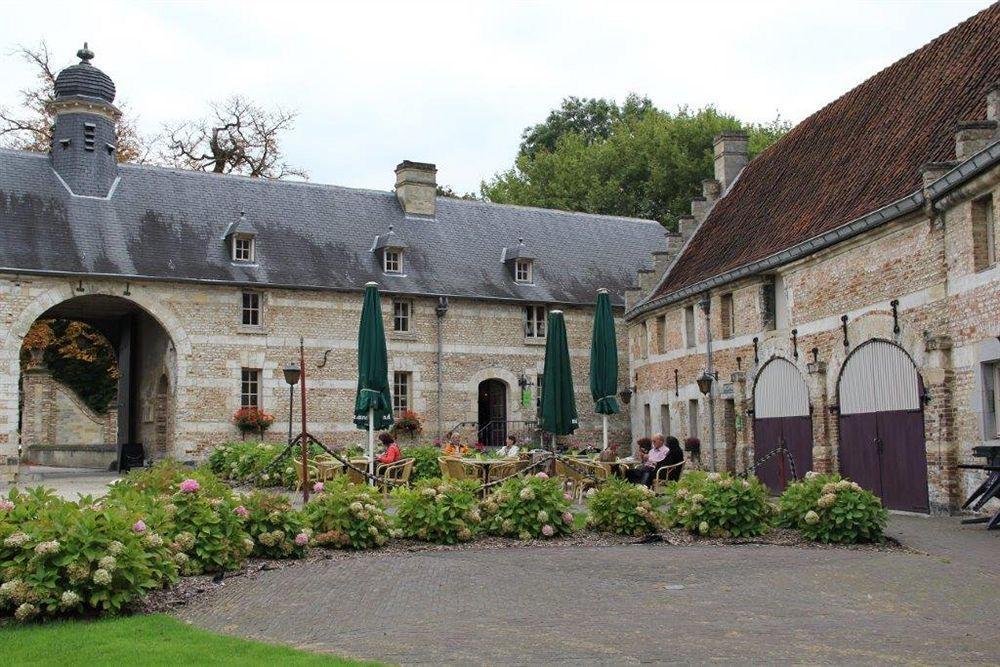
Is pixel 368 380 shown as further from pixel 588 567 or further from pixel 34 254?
pixel 34 254

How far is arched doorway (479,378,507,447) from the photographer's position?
3150 centimetres

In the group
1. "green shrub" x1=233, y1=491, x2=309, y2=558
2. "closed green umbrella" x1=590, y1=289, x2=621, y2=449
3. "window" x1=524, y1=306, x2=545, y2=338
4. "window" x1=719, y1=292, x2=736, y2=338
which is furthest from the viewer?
"window" x1=524, y1=306, x2=545, y2=338

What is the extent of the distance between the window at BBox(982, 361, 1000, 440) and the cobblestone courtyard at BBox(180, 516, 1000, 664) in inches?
97.7

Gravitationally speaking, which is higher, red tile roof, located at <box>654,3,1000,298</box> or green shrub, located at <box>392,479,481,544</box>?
red tile roof, located at <box>654,3,1000,298</box>

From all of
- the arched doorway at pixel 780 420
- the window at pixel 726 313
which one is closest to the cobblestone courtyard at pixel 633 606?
the arched doorway at pixel 780 420

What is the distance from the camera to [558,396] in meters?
19.3

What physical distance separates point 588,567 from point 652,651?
371 centimetres

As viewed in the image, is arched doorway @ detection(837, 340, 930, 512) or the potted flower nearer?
arched doorway @ detection(837, 340, 930, 512)

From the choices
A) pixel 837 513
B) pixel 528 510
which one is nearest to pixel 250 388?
pixel 528 510

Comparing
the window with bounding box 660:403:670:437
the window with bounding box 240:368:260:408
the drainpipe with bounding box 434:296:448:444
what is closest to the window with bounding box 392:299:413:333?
the drainpipe with bounding box 434:296:448:444

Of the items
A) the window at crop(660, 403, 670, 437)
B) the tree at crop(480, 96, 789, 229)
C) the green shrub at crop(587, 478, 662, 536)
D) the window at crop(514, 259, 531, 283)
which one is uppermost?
the tree at crop(480, 96, 789, 229)

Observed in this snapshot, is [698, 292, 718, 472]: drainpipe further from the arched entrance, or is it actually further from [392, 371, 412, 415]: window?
the arched entrance

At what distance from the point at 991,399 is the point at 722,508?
13.4ft

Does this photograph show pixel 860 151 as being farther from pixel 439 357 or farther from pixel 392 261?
pixel 392 261
